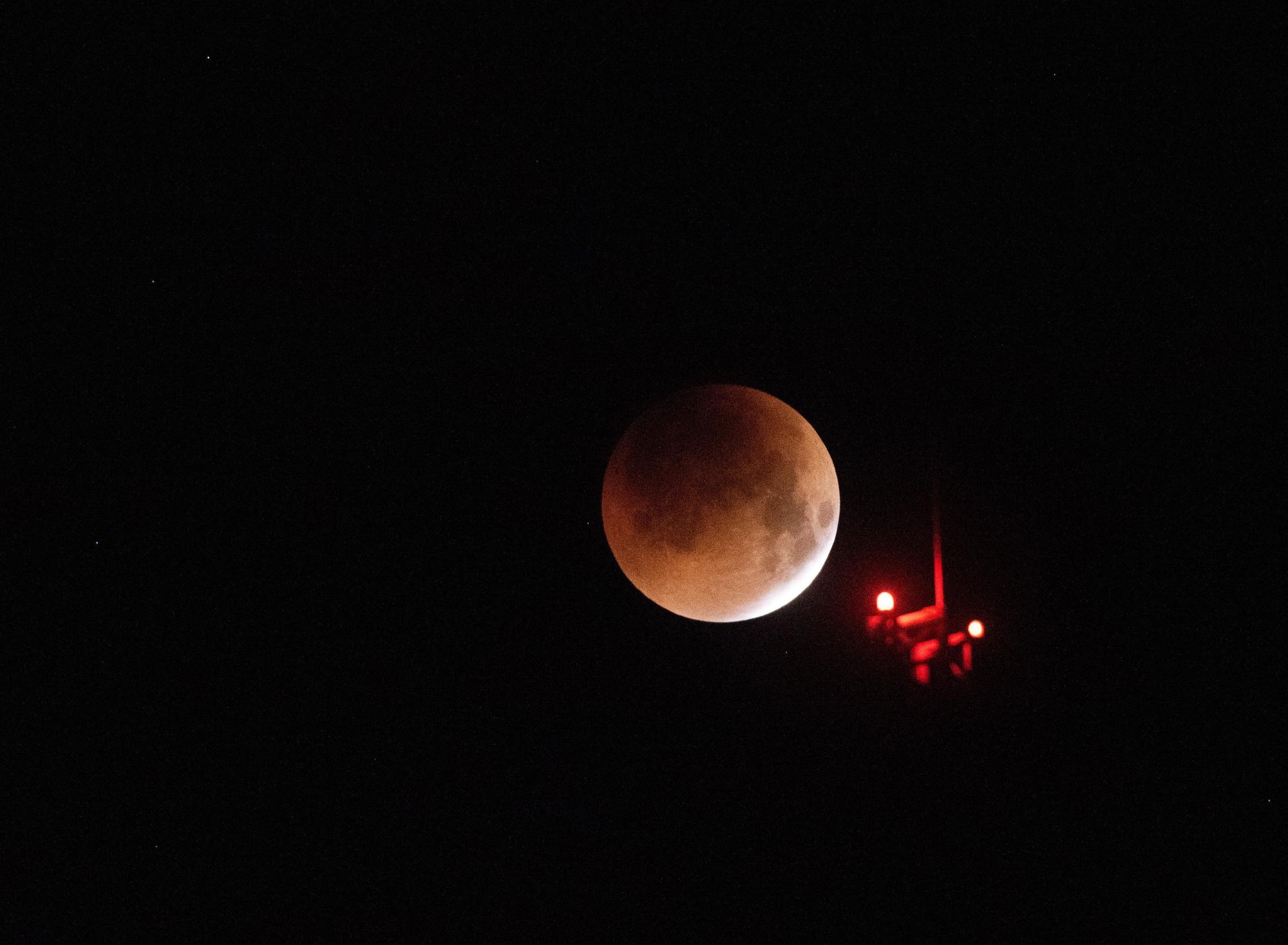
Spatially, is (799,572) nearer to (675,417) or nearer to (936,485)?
(675,417)

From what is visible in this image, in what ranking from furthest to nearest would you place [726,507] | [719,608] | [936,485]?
[936,485] < [719,608] < [726,507]

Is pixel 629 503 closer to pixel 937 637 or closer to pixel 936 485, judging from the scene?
pixel 937 637

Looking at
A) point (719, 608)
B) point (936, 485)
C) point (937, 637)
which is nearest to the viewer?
point (719, 608)

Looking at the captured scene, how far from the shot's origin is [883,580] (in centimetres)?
566

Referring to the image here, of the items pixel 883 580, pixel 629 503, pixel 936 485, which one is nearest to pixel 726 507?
pixel 629 503

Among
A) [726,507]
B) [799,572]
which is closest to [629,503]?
[726,507]

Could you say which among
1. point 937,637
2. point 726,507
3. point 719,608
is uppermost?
point 726,507

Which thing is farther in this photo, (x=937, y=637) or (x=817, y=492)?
(x=937, y=637)

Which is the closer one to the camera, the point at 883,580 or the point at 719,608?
the point at 719,608

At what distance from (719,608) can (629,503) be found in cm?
86

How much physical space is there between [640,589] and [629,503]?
0.60m

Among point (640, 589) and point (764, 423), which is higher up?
point (764, 423)

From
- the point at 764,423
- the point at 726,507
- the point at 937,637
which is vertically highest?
the point at 764,423

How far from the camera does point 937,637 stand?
552 cm
